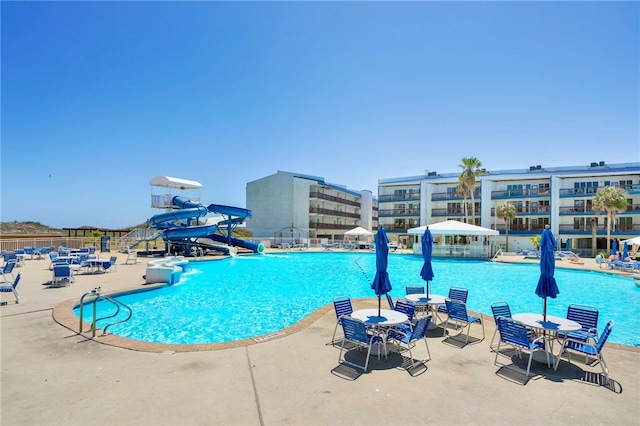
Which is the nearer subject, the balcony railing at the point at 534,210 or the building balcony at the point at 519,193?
the balcony railing at the point at 534,210

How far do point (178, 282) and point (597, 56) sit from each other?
19422 mm

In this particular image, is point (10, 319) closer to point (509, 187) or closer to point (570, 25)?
point (570, 25)

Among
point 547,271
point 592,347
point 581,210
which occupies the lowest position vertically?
point 592,347

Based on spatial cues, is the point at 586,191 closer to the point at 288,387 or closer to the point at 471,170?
the point at 471,170

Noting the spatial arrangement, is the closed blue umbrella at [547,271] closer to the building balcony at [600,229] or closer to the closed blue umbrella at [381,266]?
the closed blue umbrella at [381,266]

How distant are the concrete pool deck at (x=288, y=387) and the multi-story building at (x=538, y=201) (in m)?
36.6

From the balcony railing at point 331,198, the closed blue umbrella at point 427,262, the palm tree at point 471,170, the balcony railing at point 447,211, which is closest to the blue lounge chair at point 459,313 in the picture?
the closed blue umbrella at point 427,262

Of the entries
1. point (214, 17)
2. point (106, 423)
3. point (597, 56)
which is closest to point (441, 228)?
point (597, 56)

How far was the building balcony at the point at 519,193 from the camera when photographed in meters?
40.2

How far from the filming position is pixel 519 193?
136ft

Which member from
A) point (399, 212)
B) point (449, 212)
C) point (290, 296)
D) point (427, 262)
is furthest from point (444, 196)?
point (427, 262)

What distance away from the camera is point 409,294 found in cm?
920

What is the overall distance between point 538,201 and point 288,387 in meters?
45.4

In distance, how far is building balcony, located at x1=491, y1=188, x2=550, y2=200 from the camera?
132ft
